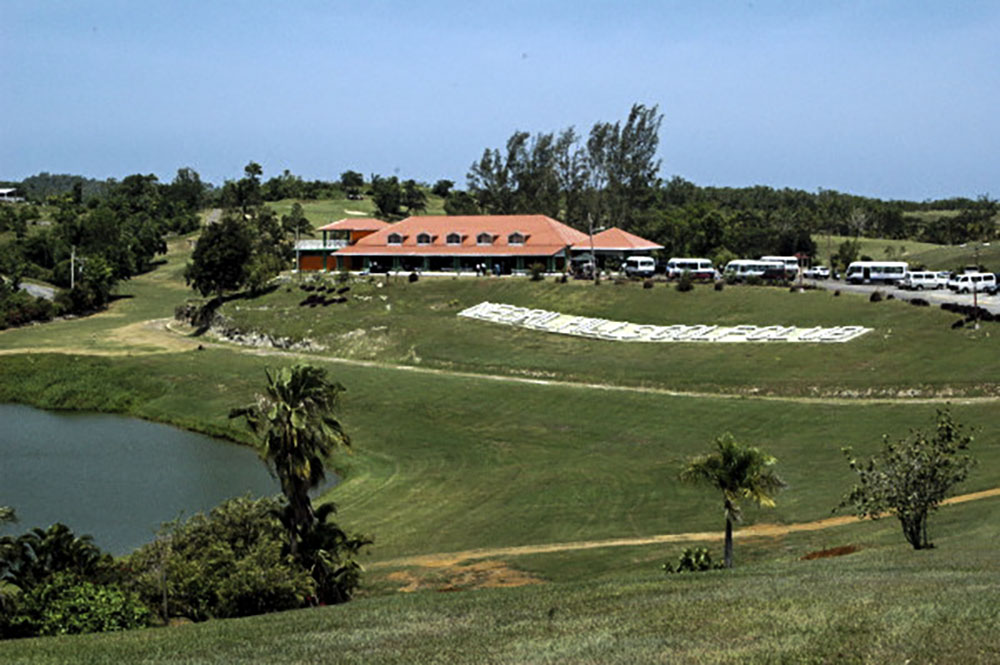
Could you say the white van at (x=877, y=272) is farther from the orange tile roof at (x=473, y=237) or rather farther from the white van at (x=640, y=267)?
the orange tile roof at (x=473, y=237)

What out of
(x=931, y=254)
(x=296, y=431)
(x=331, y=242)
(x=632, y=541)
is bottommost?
(x=632, y=541)

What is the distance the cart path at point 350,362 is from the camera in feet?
216

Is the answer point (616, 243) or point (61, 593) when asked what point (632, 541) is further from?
point (616, 243)

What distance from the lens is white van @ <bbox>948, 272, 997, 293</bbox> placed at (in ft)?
327

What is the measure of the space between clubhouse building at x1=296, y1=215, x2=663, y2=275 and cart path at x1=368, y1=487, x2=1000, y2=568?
82876 mm

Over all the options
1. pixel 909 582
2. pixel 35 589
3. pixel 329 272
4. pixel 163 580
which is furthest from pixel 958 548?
pixel 329 272

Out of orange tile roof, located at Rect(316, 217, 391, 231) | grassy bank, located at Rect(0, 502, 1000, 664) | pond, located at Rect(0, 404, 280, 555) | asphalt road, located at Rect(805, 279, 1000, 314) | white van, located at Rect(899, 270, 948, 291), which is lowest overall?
pond, located at Rect(0, 404, 280, 555)

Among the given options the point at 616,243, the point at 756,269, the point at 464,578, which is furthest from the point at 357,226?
the point at 464,578

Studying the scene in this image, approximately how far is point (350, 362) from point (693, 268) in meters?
46.6

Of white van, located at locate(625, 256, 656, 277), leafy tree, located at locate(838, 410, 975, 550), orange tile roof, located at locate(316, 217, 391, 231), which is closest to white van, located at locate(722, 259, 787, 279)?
white van, located at locate(625, 256, 656, 277)

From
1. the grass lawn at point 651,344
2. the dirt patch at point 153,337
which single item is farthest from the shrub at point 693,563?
the dirt patch at point 153,337

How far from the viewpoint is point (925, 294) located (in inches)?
3971

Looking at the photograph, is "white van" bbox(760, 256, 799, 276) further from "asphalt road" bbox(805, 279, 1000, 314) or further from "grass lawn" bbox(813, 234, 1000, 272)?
"grass lawn" bbox(813, 234, 1000, 272)

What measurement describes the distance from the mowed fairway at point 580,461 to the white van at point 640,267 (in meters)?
10.5
